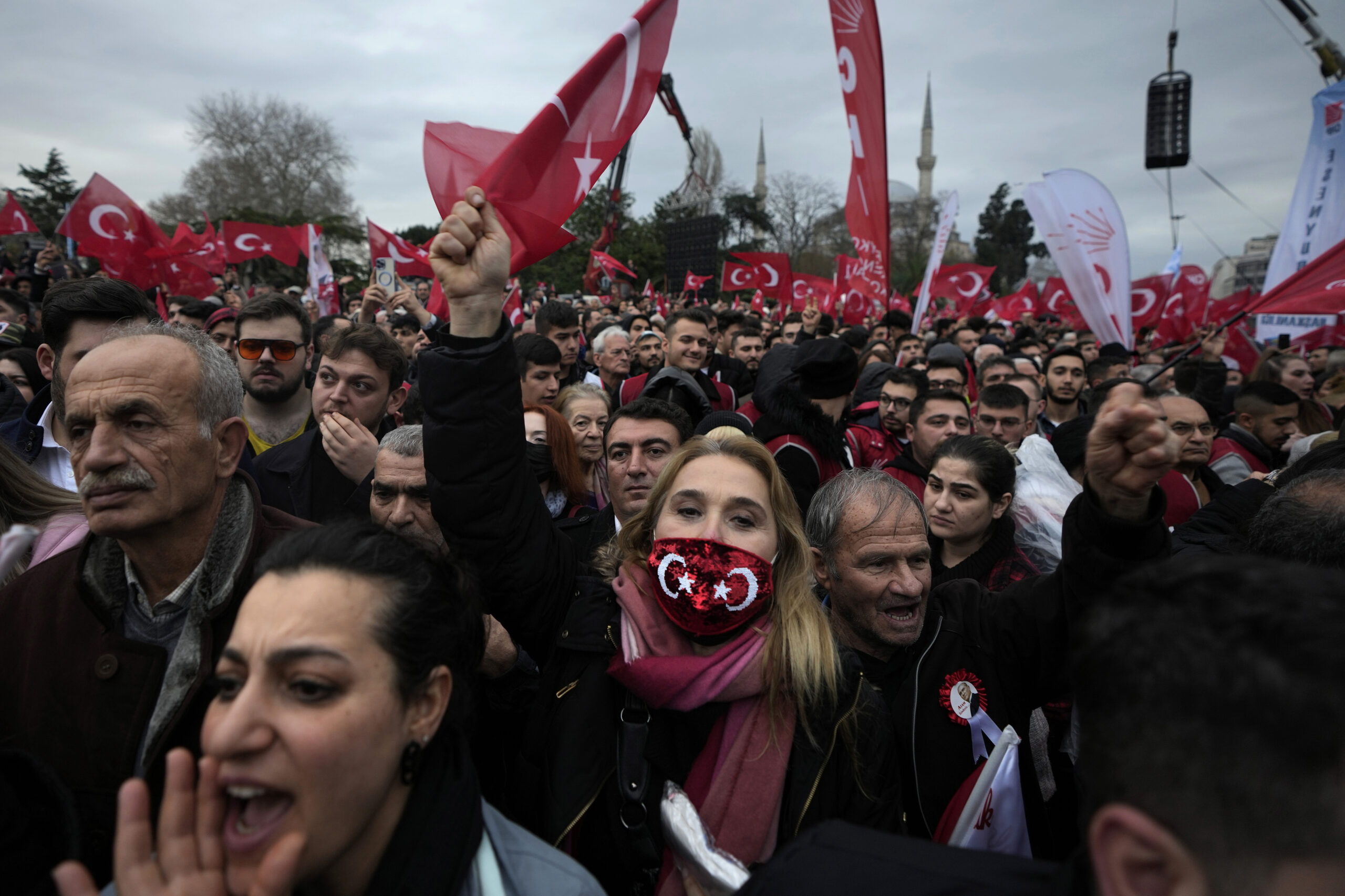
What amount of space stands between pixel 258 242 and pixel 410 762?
1205 centimetres

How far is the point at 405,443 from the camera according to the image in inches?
101

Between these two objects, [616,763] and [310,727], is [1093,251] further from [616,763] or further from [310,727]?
[310,727]

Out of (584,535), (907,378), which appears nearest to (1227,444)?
(907,378)

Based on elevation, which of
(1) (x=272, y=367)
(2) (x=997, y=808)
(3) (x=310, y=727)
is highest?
(1) (x=272, y=367)

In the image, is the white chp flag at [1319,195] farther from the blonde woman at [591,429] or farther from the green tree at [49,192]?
the green tree at [49,192]

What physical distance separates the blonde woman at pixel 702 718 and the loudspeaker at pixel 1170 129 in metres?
25.6

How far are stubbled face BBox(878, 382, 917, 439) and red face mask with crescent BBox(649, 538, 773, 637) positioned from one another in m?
3.43

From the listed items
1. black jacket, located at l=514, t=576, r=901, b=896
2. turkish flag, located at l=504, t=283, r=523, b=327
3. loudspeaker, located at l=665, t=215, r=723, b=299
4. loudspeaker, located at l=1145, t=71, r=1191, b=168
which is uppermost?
loudspeaker, located at l=1145, t=71, r=1191, b=168

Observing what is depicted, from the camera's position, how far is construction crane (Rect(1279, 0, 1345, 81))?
1126 centimetres

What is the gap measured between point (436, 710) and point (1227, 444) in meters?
5.47

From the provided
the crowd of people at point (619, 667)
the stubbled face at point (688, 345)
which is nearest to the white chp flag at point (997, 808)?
the crowd of people at point (619, 667)

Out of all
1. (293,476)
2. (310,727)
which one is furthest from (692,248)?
(310,727)

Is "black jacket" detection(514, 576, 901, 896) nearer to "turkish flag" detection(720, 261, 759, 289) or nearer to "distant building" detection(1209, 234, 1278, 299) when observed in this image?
"turkish flag" detection(720, 261, 759, 289)

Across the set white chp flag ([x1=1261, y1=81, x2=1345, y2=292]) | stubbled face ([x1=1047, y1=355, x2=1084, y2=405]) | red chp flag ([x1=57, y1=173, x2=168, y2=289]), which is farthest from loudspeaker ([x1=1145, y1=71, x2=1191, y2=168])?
red chp flag ([x1=57, y1=173, x2=168, y2=289])
